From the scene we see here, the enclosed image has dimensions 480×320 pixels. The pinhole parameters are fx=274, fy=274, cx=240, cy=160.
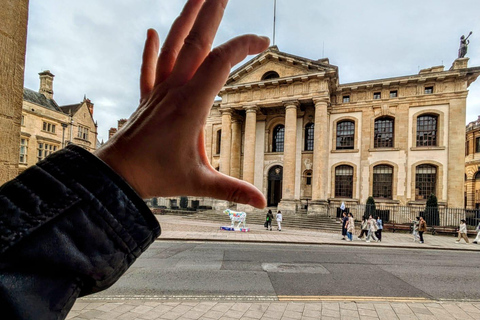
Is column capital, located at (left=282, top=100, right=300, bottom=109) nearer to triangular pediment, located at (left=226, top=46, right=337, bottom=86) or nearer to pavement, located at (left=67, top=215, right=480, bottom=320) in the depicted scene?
triangular pediment, located at (left=226, top=46, right=337, bottom=86)

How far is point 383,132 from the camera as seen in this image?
26953 mm

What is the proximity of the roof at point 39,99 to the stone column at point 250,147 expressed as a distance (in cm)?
2430

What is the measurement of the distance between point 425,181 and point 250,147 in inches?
648

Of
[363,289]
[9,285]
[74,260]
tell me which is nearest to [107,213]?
[74,260]

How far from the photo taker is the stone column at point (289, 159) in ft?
82.4

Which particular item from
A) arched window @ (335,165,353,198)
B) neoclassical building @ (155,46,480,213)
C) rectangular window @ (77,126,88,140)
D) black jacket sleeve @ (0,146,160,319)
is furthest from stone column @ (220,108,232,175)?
black jacket sleeve @ (0,146,160,319)

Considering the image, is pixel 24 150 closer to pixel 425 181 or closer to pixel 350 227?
pixel 350 227

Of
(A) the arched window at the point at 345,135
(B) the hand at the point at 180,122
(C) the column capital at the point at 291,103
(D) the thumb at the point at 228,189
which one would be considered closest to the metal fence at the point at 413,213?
(A) the arched window at the point at 345,135

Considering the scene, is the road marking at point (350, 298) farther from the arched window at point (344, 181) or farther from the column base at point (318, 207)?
the arched window at point (344, 181)

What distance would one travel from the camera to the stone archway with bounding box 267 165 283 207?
29.4m

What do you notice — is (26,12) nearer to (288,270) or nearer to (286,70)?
(288,270)

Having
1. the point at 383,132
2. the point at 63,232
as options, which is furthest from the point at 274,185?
the point at 63,232

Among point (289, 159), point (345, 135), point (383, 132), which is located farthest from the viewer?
point (345, 135)

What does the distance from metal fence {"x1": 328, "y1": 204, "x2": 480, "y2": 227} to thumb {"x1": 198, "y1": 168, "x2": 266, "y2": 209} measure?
21555mm
